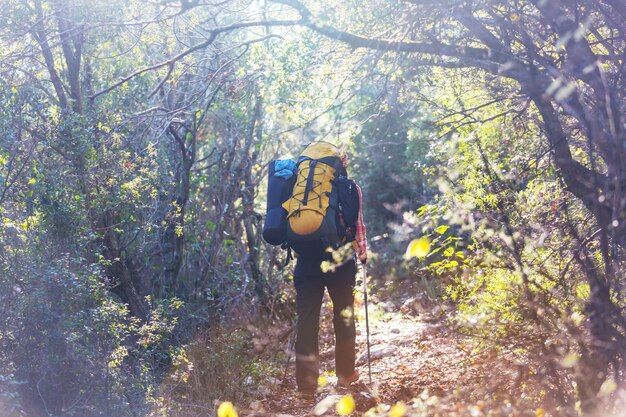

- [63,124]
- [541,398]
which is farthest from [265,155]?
[541,398]

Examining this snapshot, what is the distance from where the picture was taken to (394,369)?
308 inches

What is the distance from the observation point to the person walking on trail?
625cm

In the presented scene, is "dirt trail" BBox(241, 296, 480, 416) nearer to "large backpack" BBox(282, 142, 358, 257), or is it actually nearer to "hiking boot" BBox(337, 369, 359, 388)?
"hiking boot" BBox(337, 369, 359, 388)

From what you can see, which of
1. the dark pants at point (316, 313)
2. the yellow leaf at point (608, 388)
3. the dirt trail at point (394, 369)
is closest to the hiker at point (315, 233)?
the dark pants at point (316, 313)

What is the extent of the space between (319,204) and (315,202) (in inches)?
1.4

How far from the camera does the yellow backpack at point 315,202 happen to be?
19.4 ft

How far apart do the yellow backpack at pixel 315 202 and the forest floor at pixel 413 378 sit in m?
0.78

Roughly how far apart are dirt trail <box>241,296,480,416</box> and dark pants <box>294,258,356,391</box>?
27cm

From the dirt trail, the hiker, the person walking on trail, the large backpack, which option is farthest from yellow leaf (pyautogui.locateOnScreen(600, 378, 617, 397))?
the person walking on trail

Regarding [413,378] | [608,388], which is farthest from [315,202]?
[608,388]

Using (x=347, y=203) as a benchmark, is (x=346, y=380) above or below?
below

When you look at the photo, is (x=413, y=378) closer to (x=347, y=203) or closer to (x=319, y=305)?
(x=319, y=305)

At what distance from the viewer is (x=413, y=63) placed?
5949mm

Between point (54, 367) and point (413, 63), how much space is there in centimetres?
346
